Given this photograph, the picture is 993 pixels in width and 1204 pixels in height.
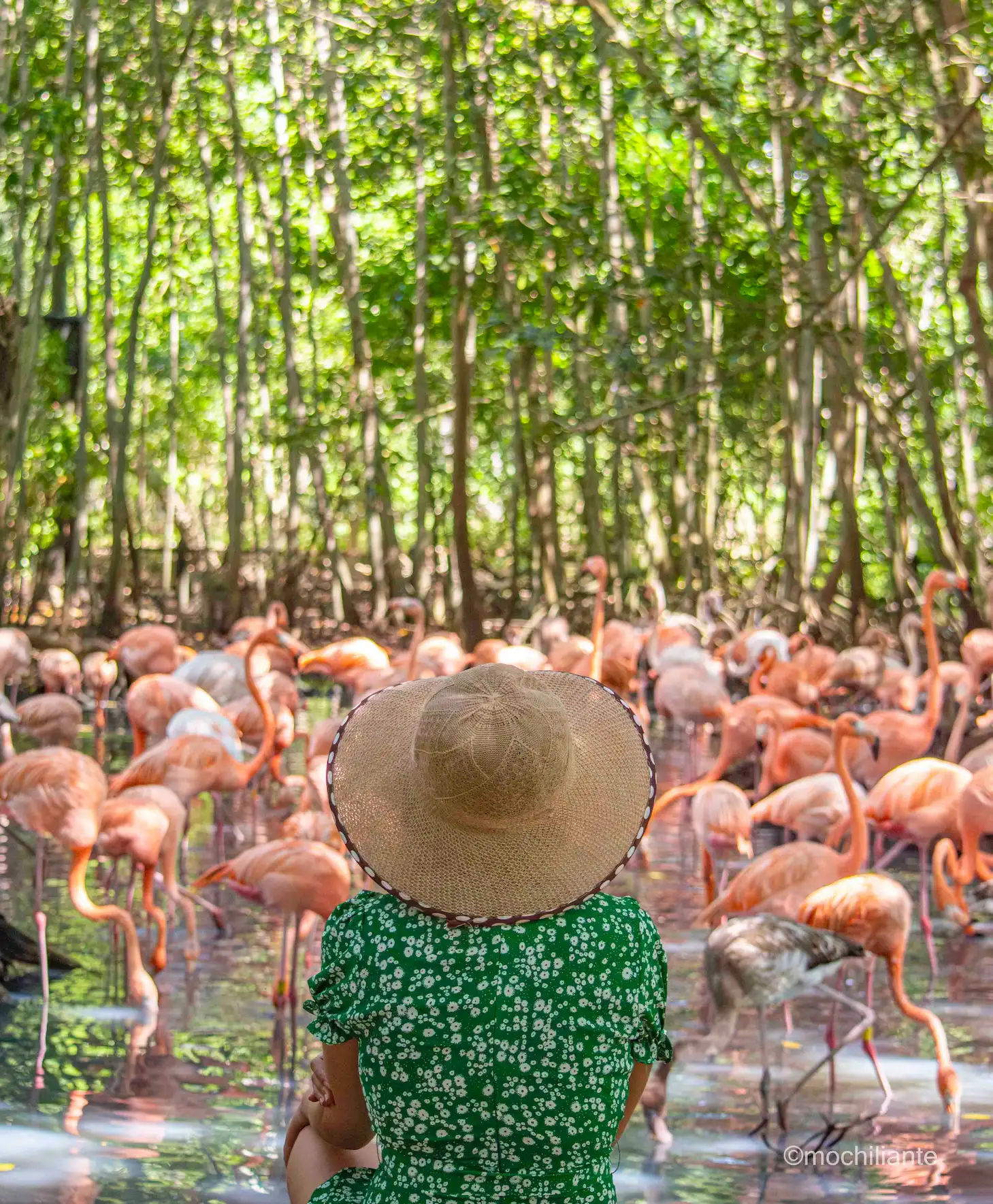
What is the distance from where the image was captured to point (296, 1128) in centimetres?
210

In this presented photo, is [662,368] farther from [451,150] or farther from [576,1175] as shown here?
[576,1175]

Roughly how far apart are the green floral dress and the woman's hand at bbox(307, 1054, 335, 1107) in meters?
0.12

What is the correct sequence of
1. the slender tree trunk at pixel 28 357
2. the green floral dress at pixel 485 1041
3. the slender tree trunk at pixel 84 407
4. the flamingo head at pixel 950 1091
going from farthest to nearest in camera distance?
the slender tree trunk at pixel 84 407
the slender tree trunk at pixel 28 357
the flamingo head at pixel 950 1091
the green floral dress at pixel 485 1041

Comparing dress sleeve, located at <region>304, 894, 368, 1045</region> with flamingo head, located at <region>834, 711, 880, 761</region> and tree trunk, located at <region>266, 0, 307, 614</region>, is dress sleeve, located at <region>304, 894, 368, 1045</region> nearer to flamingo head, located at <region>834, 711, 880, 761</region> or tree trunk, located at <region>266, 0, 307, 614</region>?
flamingo head, located at <region>834, 711, 880, 761</region>

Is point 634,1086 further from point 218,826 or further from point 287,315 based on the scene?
point 287,315

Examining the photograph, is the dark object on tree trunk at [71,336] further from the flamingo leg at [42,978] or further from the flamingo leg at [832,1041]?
the flamingo leg at [832,1041]

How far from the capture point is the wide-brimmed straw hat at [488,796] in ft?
6.04

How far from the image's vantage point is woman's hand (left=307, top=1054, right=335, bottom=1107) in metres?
1.96

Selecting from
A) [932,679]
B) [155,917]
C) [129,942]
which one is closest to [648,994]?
[129,942]

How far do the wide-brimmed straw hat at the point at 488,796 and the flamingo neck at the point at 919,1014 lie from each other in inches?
99.2

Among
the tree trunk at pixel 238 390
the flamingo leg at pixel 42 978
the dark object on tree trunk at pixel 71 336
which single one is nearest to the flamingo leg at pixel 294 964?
the flamingo leg at pixel 42 978

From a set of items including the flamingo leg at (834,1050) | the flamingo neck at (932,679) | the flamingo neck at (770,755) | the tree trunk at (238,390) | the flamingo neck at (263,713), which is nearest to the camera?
the flamingo leg at (834,1050)

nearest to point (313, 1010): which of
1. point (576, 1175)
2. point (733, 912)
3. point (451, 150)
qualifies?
point (576, 1175)

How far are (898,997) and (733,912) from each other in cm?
73
